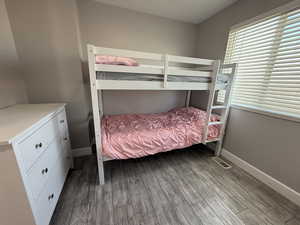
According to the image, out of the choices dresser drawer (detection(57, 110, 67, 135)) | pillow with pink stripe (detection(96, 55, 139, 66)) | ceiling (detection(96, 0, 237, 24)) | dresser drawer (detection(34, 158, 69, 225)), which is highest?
ceiling (detection(96, 0, 237, 24))

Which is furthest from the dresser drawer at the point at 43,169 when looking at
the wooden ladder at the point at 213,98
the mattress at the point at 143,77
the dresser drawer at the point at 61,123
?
the wooden ladder at the point at 213,98

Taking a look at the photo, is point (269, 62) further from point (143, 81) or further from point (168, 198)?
point (168, 198)

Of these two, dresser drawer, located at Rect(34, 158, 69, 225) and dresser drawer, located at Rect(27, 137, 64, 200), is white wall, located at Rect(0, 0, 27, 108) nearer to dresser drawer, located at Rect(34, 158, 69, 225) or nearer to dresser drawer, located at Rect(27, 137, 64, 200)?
dresser drawer, located at Rect(27, 137, 64, 200)

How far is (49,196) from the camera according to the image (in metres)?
1.07

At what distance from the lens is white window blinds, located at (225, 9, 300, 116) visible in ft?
4.58

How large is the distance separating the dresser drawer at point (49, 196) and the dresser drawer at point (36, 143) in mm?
309

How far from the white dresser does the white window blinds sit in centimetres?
264

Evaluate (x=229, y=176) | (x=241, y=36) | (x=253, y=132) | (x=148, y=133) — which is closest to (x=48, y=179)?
(x=148, y=133)

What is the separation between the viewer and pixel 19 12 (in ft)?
5.01

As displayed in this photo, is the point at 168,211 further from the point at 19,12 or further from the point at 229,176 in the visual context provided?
the point at 19,12

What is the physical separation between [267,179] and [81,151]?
291 cm

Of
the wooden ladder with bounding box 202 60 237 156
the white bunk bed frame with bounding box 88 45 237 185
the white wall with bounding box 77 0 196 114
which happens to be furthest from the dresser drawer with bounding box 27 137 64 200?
the wooden ladder with bounding box 202 60 237 156

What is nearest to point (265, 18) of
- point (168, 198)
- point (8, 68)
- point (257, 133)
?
point (257, 133)

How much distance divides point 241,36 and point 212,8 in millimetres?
761
